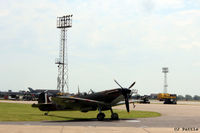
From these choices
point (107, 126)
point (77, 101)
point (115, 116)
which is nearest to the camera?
point (107, 126)

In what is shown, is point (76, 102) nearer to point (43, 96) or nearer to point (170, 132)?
point (43, 96)

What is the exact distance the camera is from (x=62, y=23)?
7962 cm

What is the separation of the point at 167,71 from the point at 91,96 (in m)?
131

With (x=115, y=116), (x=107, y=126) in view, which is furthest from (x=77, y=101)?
(x=107, y=126)

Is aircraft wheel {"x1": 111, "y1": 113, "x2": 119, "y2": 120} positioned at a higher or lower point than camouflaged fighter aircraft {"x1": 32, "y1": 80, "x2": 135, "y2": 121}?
lower

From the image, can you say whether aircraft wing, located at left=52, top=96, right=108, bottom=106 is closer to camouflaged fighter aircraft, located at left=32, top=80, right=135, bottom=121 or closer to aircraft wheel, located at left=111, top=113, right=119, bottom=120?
camouflaged fighter aircraft, located at left=32, top=80, right=135, bottom=121

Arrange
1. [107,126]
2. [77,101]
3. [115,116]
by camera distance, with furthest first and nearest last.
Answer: [77,101]
[115,116]
[107,126]

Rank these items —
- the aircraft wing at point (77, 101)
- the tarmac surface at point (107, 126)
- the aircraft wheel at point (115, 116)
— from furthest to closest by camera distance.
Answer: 1. the aircraft wheel at point (115, 116)
2. the aircraft wing at point (77, 101)
3. the tarmac surface at point (107, 126)

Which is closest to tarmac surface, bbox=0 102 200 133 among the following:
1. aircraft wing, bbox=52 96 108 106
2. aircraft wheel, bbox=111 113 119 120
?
aircraft wheel, bbox=111 113 119 120

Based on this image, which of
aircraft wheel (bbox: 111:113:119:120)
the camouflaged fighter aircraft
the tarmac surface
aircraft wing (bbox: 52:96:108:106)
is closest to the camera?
Result: the tarmac surface

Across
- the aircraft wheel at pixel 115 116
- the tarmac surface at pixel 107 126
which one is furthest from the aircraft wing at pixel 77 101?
the tarmac surface at pixel 107 126

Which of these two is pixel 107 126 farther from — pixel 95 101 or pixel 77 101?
pixel 77 101

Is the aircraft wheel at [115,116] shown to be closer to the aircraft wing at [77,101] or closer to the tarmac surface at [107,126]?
the aircraft wing at [77,101]

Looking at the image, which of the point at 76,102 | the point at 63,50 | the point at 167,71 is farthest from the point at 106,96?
the point at 167,71
